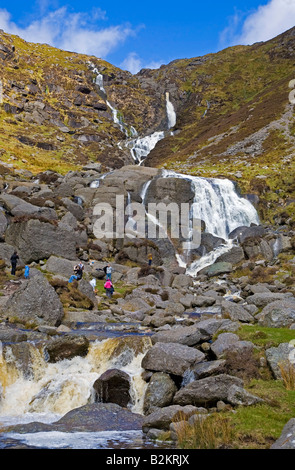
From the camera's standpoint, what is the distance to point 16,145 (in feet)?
326

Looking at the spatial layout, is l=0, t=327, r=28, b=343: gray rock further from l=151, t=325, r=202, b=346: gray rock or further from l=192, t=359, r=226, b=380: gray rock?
l=192, t=359, r=226, b=380: gray rock

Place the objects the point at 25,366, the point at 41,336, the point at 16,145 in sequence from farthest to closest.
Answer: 1. the point at 16,145
2. the point at 41,336
3. the point at 25,366

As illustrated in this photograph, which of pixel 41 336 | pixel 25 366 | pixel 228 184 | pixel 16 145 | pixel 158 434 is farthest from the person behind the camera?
pixel 16 145

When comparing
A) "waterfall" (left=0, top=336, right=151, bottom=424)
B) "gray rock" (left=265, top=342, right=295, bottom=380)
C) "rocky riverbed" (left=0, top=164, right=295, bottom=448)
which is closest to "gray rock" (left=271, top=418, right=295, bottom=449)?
"rocky riverbed" (left=0, top=164, right=295, bottom=448)

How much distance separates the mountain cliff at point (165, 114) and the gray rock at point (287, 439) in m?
47.9

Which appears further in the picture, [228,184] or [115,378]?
[228,184]

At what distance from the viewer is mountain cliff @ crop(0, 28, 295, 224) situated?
8050cm

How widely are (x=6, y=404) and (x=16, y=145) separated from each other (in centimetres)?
9494

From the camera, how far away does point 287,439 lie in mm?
7566

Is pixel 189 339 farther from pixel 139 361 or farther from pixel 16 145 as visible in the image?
pixel 16 145

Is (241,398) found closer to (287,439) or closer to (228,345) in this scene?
(287,439)

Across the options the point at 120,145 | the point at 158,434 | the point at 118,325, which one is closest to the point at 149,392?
the point at 158,434

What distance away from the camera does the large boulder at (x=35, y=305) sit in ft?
68.2

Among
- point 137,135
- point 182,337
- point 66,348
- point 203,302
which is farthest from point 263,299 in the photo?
point 137,135
